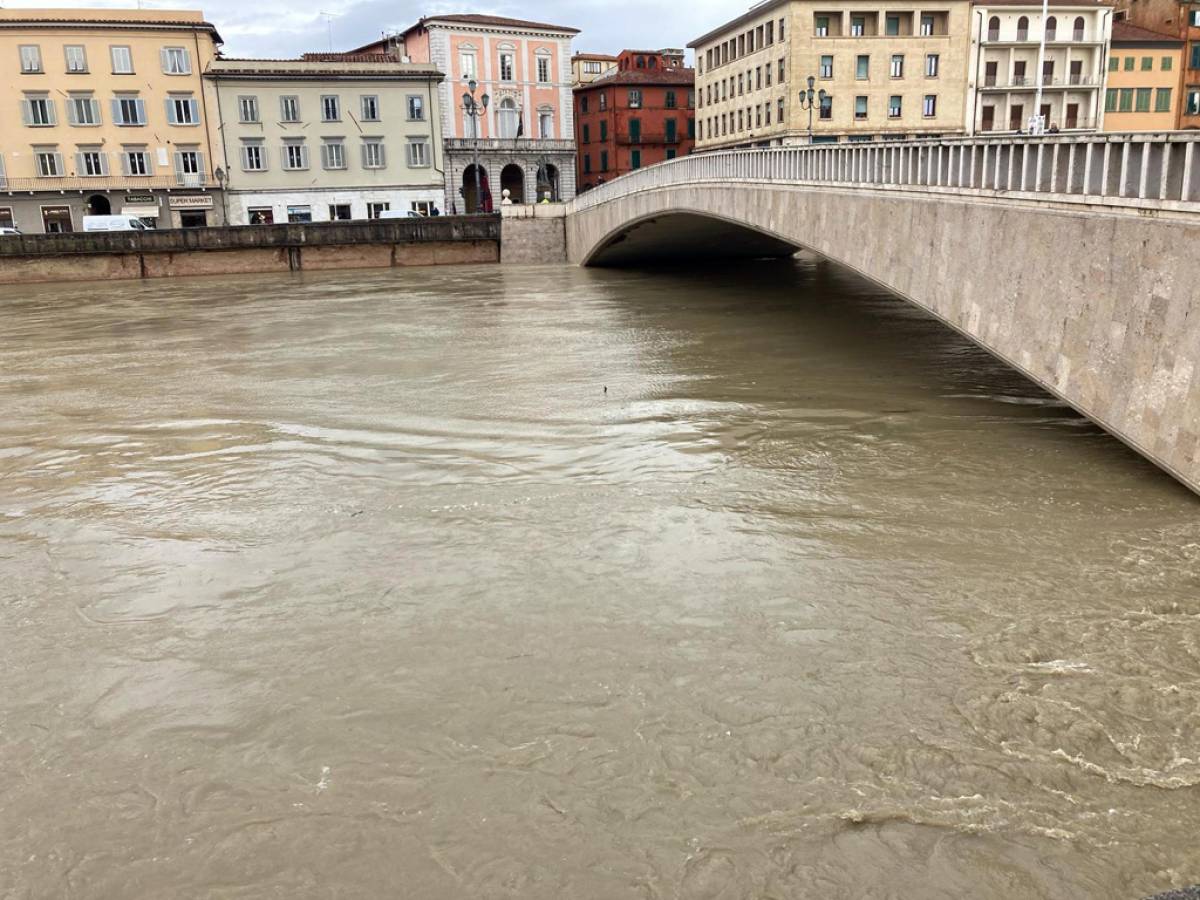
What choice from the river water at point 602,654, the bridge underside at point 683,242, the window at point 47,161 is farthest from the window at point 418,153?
the river water at point 602,654

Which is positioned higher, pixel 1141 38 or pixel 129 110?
pixel 1141 38

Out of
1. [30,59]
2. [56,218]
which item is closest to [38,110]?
[30,59]

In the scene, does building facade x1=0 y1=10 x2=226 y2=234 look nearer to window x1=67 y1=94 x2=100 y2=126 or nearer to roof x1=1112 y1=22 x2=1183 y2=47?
window x1=67 y1=94 x2=100 y2=126

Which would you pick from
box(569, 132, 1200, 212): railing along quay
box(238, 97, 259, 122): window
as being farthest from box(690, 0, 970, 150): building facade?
box(569, 132, 1200, 212): railing along quay

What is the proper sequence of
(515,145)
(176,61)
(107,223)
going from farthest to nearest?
(515,145) < (176,61) < (107,223)

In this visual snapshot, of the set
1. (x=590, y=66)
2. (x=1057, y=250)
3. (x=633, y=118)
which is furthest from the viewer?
(x=590, y=66)

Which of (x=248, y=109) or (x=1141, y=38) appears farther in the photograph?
(x=1141, y=38)

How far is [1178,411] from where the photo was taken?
8.19 meters

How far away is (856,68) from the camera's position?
170 feet

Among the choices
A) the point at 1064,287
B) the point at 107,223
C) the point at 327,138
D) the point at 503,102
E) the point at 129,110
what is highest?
the point at 503,102

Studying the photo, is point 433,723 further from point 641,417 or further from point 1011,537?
point 641,417

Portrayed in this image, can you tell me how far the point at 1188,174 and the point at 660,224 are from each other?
22091mm

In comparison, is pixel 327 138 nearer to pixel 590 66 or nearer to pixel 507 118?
pixel 507 118

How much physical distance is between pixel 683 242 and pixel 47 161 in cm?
3213
